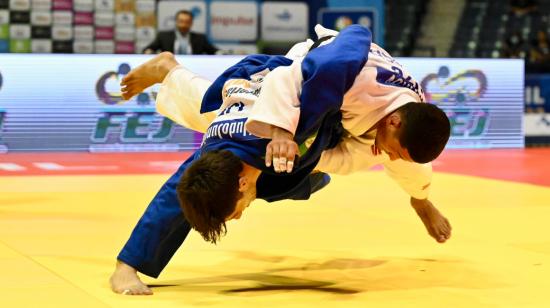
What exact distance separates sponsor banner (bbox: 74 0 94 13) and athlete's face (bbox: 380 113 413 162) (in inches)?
437

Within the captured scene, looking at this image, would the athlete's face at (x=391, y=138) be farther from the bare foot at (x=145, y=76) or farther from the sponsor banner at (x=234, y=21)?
the sponsor banner at (x=234, y=21)

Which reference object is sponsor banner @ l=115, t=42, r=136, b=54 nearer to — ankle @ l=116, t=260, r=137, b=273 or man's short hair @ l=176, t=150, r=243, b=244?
ankle @ l=116, t=260, r=137, b=273

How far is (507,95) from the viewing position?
36.4ft

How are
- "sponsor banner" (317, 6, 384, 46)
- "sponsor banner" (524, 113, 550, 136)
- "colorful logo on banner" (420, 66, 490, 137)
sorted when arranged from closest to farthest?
1. "colorful logo on banner" (420, 66, 490, 137)
2. "sponsor banner" (524, 113, 550, 136)
3. "sponsor banner" (317, 6, 384, 46)

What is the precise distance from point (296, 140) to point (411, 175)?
79cm

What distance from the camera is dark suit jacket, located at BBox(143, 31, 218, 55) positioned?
11.7 m

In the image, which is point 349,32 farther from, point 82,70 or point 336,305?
point 82,70

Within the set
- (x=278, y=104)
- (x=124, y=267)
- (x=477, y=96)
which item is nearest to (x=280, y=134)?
(x=278, y=104)

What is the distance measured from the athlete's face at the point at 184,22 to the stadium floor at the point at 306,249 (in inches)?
174

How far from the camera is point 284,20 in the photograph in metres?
14.9

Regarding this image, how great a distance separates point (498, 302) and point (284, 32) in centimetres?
1181

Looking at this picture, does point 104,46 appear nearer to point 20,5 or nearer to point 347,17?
point 20,5

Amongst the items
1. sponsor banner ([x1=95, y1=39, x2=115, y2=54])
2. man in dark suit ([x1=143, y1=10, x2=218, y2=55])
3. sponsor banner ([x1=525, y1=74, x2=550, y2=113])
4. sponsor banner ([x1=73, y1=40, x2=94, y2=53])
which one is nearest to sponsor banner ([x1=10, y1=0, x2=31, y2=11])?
sponsor banner ([x1=73, y1=40, x2=94, y2=53])

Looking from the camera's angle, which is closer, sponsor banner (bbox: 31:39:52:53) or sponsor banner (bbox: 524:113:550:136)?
sponsor banner (bbox: 524:113:550:136)
